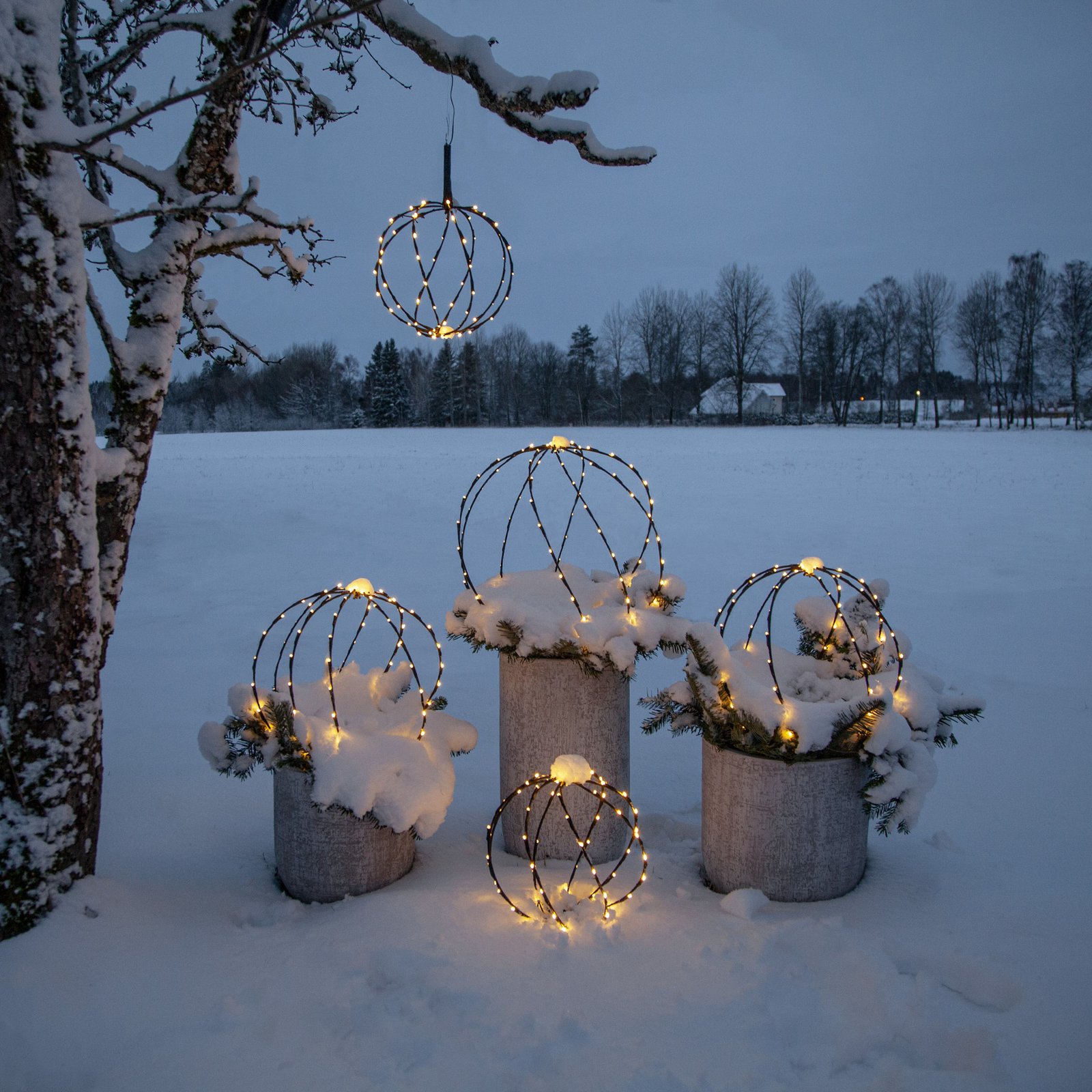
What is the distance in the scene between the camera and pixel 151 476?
15719mm

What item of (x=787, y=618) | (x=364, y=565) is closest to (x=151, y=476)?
(x=364, y=565)

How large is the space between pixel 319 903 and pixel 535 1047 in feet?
3.72

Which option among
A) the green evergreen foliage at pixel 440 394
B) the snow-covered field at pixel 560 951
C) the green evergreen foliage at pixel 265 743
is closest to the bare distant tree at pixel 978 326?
the green evergreen foliage at pixel 440 394

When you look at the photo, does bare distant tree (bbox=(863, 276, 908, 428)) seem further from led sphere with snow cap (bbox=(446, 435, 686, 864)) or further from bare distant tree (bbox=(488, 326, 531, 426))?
led sphere with snow cap (bbox=(446, 435, 686, 864))

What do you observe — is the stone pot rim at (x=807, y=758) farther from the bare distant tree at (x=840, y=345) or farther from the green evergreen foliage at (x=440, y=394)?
the bare distant tree at (x=840, y=345)

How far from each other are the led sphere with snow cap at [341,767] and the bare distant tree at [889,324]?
4413 centimetres

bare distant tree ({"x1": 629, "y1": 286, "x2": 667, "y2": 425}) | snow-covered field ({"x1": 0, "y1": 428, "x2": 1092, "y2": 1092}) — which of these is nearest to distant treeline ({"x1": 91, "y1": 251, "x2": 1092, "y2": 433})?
bare distant tree ({"x1": 629, "y1": 286, "x2": 667, "y2": 425})

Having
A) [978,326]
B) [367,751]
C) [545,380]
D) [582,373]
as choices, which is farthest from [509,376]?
[367,751]

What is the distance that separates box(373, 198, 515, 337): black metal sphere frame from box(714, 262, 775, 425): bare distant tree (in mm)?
41583

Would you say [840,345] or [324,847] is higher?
[840,345]

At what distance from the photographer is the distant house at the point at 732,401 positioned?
43.1 meters

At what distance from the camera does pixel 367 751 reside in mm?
3006

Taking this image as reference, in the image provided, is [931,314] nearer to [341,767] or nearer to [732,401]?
[732,401]

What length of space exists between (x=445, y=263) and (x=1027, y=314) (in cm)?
4250
